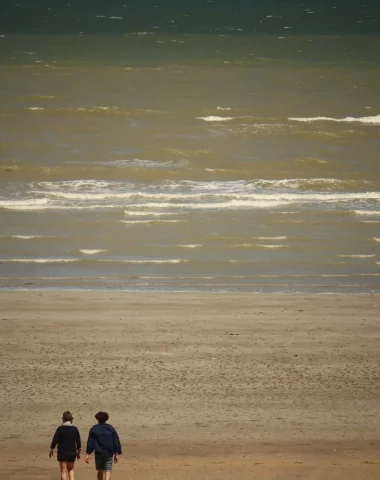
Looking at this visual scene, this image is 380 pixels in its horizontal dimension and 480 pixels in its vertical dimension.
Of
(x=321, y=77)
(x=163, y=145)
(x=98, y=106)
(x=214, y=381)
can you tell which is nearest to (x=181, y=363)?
(x=214, y=381)

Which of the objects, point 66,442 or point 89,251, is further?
point 89,251

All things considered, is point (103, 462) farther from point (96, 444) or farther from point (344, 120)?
point (344, 120)

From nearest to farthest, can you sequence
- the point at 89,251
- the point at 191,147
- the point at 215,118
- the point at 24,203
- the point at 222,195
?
the point at 89,251 < the point at 24,203 < the point at 222,195 < the point at 191,147 < the point at 215,118

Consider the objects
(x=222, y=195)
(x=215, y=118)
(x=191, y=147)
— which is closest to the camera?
(x=222, y=195)

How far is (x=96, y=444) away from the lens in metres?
7.23

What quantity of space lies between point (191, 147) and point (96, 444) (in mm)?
15493

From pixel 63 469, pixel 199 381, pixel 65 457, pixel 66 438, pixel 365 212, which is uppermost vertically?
pixel 66 438

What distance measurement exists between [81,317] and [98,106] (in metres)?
13.7

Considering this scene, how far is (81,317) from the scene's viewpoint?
1199 centimetres

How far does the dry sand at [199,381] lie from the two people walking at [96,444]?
484mm

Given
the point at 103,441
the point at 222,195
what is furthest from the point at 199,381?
the point at 222,195

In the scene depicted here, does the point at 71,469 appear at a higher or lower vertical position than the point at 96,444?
lower

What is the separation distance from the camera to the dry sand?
8195 millimetres

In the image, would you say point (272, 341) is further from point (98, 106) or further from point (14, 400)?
point (98, 106)
